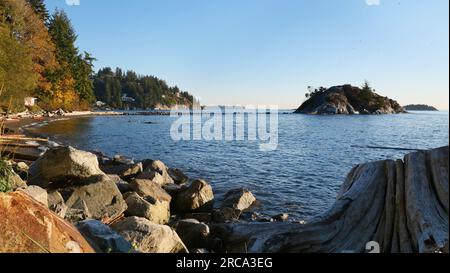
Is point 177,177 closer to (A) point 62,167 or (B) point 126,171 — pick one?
(B) point 126,171

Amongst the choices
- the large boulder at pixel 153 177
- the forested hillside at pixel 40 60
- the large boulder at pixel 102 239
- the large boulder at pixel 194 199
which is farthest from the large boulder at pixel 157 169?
the forested hillside at pixel 40 60

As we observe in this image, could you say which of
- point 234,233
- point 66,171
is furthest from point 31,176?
point 234,233

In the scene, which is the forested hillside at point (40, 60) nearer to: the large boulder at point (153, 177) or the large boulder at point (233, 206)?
the large boulder at point (153, 177)

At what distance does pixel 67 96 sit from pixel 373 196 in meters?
97.8

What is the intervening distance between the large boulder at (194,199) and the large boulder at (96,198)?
3579 millimetres

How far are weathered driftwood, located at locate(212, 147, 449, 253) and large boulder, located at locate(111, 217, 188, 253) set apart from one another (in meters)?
2.81

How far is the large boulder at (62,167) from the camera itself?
13.1 m

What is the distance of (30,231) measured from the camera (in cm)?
543

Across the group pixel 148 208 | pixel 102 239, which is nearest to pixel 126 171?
pixel 148 208

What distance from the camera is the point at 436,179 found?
5.40m

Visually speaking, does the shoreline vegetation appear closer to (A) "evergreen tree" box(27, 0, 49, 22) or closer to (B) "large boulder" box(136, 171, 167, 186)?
(B) "large boulder" box(136, 171, 167, 186)

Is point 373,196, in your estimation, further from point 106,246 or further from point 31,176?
point 31,176
